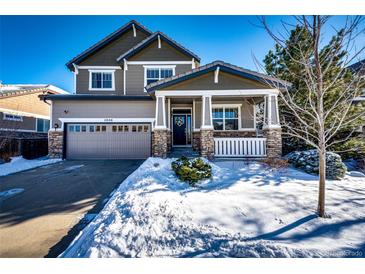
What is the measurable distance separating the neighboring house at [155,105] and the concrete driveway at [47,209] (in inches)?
144

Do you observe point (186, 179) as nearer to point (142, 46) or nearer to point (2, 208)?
point (2, 208)

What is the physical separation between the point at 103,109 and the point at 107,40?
5612 mm

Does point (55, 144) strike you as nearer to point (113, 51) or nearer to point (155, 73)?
point (113, 51)

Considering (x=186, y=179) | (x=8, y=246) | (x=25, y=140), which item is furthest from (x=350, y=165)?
(x=25, y=140)

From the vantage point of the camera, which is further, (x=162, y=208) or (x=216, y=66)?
(x=216, y=66)

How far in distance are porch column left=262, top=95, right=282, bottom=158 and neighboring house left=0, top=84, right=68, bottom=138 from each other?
679 inches

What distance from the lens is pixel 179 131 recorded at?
38.4 ft

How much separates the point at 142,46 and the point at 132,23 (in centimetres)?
241

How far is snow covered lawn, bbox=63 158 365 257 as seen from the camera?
2.51 meters

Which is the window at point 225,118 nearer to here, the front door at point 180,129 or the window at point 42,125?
the front door at point 180,129

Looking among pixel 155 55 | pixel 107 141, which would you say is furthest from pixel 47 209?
pixel 155 55
